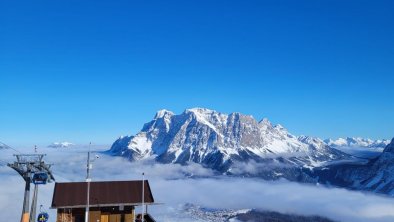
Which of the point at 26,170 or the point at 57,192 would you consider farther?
the point at 26,170

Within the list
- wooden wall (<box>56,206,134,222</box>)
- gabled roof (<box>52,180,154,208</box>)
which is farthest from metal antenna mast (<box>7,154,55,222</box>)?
wooden wall (<box>56,206,134,222</box>)

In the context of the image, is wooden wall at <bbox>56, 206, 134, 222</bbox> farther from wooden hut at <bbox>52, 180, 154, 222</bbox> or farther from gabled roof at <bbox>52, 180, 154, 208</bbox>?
gabled roof at <bbox>52, 180, 154, 208</bbox>

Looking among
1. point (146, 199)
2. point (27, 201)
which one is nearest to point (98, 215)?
point (146, 199)

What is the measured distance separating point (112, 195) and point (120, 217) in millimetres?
3883

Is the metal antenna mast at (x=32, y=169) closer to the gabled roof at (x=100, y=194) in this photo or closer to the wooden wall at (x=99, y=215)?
the gabled roof at (x=100, y=194)

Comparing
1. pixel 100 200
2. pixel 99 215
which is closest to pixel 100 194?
pixel 100 200

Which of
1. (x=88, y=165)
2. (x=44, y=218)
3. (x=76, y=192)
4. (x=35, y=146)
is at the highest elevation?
(x=35, y=146)

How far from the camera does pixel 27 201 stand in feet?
254

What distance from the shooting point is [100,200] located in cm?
6116

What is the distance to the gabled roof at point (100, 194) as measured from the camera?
198 feet

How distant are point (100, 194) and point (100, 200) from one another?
A: 1.14 metres

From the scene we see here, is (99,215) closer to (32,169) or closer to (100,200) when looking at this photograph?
(100,200)

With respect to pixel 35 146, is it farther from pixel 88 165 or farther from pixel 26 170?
pixel 88 165

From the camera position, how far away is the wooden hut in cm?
6059
